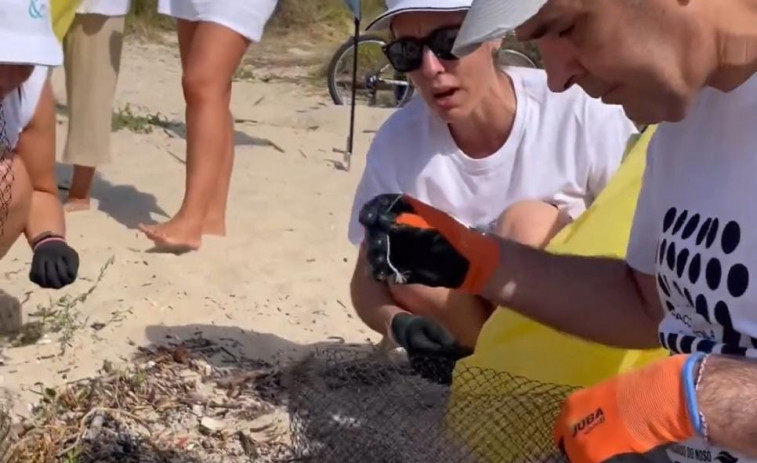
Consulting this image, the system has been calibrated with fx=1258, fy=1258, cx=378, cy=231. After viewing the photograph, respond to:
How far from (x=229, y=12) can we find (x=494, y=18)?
8.09 feet

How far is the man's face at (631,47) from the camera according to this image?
4.25ft

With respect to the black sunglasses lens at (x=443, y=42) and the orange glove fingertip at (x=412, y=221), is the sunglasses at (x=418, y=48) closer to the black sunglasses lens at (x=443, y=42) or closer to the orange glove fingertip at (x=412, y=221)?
the black sunglasses lens at (x=443, y=42)

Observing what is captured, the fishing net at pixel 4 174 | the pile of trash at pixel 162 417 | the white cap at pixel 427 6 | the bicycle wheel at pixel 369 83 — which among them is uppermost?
the white cap at pixel 427 6

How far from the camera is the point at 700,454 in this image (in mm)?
1472

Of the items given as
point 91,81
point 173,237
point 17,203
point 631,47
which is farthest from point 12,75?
point 91,81

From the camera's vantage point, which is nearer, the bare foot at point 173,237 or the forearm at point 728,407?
the forearm at point 728,407

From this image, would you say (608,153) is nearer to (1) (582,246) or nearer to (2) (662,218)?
(1) (582,246)

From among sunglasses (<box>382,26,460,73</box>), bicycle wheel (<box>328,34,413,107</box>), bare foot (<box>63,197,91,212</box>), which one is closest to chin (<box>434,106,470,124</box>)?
sunglasses (<box>382,26,460,73</box>)

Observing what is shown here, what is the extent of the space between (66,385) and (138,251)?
3.33 ft

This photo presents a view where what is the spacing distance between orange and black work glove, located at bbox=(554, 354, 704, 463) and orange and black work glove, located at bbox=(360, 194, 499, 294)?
0.51 metres

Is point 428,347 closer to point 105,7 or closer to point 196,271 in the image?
point 196,271

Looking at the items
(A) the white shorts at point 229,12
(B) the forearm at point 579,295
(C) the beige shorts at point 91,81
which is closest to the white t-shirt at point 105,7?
Answer: (C) the beige shorts at point 91,81

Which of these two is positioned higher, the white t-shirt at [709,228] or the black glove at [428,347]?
the white t-shirt at [709,228]

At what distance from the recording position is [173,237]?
3.57 metres
